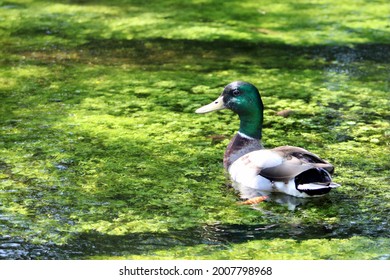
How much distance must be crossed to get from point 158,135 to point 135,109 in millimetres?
523

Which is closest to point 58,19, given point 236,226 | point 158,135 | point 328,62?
point 328,62

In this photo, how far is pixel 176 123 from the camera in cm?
505

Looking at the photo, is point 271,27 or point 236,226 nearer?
point 236,226

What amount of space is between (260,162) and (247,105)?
0.45 metres

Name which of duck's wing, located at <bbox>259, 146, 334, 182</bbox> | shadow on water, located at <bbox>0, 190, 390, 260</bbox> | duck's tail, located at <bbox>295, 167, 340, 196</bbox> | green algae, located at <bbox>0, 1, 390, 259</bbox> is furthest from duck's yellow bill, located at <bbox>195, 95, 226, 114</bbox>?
shadow on water, located at <bbox>0, 190, 390, 260</bbox>

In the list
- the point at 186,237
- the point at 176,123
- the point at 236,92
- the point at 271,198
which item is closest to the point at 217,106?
the point at 236,92

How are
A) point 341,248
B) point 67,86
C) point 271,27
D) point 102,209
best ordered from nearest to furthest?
point 341,248 → point 102,209 → point 67,86 → point 271,27

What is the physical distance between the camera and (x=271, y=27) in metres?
7.38

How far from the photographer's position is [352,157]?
4.50m

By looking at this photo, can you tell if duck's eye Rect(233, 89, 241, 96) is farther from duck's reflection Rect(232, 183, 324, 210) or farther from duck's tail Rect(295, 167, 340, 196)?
duck's tail Rect(295, 167, 340, 196)

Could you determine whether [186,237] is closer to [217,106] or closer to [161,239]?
[161,239]

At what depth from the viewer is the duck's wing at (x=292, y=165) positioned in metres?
3.90

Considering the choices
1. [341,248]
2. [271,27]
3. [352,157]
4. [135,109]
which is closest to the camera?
[341,248]

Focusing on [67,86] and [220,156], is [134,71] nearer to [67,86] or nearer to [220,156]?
[67,86]
